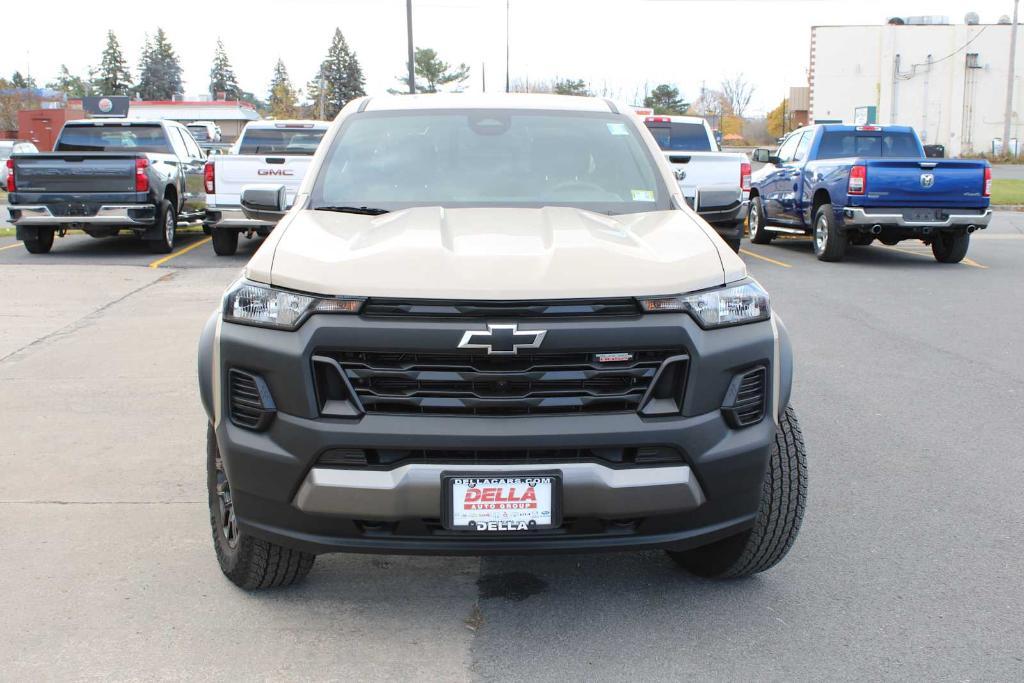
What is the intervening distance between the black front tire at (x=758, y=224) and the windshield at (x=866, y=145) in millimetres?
1766

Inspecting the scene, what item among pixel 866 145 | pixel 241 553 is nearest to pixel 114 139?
pixel 866 145

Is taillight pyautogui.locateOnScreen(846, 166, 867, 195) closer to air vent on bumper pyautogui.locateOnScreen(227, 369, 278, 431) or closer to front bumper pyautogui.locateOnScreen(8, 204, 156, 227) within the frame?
front bumper pyautogui.locateOnScreen(8, 204, 156, 227)

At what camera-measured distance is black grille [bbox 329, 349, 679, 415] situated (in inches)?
128

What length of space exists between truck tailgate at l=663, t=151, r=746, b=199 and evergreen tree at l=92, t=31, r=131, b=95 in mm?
132060

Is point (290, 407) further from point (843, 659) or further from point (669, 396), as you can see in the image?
point (843, 659)

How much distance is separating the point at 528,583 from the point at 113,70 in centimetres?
14342

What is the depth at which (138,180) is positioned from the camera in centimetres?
1447

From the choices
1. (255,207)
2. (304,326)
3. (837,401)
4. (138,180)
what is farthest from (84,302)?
(304,326)

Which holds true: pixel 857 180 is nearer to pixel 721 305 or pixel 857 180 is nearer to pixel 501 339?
pixel 721 305

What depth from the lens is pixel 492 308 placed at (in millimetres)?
3234

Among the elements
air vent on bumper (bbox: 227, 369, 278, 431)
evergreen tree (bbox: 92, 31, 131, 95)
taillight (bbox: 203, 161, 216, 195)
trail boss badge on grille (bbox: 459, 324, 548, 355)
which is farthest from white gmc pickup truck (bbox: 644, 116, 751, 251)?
evergreen tree (bbox: 92, 31, 131, 95)

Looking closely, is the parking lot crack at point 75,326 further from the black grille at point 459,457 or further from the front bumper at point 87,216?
the black grille at point 459,457

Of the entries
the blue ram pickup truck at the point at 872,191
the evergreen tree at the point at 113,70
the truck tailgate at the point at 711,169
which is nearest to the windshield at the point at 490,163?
the truck tailgate at the point at 711,169

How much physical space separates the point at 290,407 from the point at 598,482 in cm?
98
